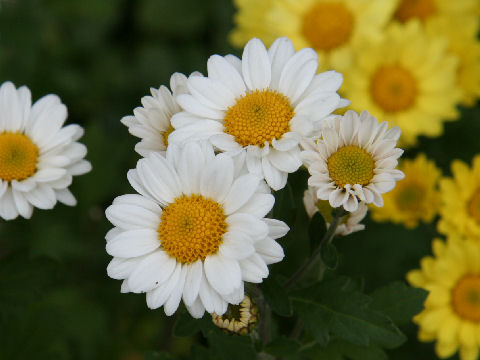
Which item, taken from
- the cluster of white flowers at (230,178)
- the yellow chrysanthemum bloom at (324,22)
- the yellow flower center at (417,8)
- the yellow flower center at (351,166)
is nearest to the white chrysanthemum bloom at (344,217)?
the cluster of white flowers at (230,178)

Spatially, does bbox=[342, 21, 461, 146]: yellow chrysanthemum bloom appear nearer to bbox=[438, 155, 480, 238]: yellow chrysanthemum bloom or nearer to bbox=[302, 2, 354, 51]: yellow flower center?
bbox=[302, 2, 354, 51]: yellow flower center

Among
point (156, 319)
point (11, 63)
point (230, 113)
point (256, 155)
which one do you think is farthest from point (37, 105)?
point (156, 319)

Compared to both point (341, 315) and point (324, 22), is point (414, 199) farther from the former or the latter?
point (341, 315)

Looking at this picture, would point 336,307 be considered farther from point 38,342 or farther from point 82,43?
point 82,43

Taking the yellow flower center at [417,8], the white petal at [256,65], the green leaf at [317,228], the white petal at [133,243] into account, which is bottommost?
the white petal at [133,243]

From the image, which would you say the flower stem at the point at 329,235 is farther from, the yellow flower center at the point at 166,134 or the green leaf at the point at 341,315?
the yellow flower center at the point at 166,134

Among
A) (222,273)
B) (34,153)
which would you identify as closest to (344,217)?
(222,273)

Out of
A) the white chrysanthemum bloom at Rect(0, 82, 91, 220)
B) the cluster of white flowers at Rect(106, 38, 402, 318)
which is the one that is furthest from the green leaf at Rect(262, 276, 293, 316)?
the white chrysanthemum bloom at Rect(0, 82, 91, 220)
